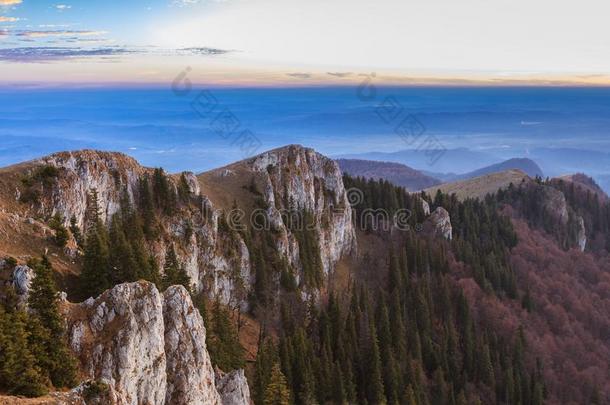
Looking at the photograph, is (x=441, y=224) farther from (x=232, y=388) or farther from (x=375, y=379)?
(x=232, y=388)

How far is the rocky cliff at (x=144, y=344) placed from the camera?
49562 millimetres

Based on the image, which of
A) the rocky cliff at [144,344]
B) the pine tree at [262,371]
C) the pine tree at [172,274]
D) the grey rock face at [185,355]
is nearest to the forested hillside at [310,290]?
the pine tree at [262,371]

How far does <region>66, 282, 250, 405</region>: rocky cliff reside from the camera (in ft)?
163

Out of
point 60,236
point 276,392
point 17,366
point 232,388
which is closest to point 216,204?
point 60,236

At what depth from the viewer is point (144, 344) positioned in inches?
2061

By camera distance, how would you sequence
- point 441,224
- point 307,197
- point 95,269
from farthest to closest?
point 441,224 → point 307,197 → point 95,269

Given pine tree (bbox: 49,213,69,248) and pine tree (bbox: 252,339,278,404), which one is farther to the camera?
pine tree (bbox: 252,339,278,404)

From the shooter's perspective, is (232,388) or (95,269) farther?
(232,388)

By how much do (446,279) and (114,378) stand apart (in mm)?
127414

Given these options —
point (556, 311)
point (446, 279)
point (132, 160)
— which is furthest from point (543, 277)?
point (132, 160)

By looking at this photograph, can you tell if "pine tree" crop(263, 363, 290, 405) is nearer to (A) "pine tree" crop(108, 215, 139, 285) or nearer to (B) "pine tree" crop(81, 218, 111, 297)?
(A) "pine tree" crop(108, 215, 139, 285)

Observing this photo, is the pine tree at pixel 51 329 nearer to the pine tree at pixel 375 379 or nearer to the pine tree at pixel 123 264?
the pine tree at pixel 123 264

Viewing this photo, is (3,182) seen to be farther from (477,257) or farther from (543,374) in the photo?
(477,257)

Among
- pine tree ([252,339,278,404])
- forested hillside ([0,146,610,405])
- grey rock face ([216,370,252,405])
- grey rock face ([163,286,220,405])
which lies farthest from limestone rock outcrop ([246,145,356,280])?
grey rock face ([163,286,220,405])
